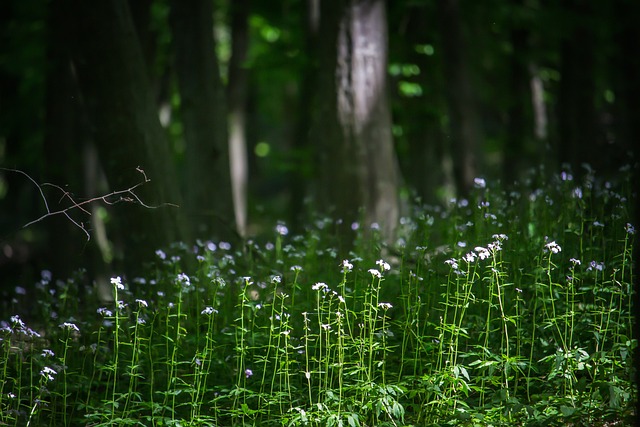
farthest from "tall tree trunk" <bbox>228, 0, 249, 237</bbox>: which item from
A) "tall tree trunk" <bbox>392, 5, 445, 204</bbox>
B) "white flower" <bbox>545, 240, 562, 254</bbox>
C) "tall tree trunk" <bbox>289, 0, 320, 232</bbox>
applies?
"white flower" <bbox>545, 240, 562, 254</bbox>

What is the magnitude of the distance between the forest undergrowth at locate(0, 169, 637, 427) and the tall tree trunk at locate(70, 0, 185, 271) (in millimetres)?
1044

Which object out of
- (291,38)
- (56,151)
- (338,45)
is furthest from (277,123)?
(338,45)

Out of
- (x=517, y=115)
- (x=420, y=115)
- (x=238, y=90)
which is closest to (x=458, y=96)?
(x=420, y=115)

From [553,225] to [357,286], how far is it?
1678 mm

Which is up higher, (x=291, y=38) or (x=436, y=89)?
(x=291, y=38)

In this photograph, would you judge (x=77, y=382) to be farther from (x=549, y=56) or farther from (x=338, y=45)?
(x=549, y=56)

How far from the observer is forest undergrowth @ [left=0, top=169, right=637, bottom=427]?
170 inches

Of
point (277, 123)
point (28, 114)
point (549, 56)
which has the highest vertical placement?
point (549, 56)

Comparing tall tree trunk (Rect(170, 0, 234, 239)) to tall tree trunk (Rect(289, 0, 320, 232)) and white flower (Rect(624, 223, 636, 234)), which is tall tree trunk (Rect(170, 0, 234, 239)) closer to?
tall tree trunk (Rect(289, 0, 320, 232))

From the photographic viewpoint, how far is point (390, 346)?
4.50 meters

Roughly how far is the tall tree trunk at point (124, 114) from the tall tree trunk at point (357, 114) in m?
2.09

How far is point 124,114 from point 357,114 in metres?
2.70

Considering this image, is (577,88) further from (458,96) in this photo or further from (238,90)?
(238,90)

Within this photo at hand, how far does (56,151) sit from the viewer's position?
36.2ft
